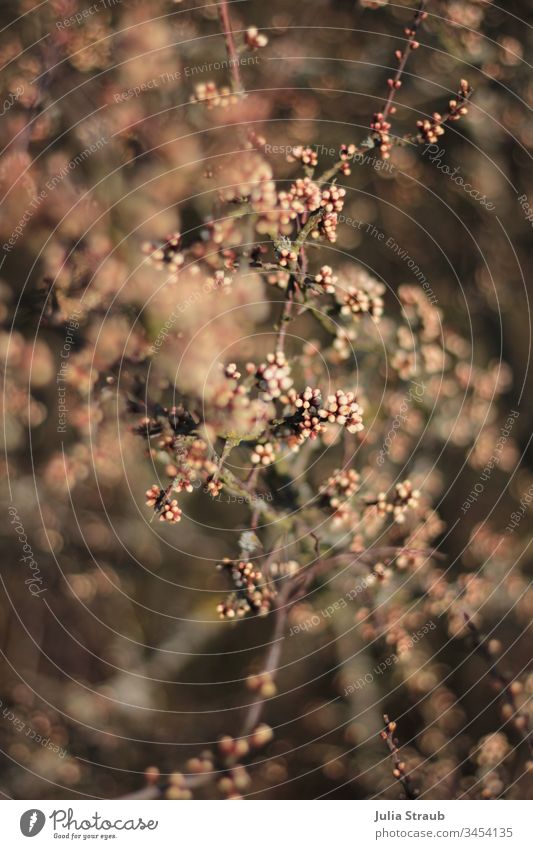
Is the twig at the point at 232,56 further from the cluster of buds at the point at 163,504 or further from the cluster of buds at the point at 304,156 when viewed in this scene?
the cluster of buds at the point at 163,504

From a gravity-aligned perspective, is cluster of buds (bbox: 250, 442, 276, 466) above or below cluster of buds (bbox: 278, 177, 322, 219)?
below

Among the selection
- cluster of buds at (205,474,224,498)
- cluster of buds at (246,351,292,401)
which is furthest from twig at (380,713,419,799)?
cluster of buds at (246,351,292,401)

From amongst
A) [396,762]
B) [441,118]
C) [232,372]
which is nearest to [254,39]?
[441,118]

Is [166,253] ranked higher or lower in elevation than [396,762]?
higher

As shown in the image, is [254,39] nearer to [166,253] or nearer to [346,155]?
[346,155]

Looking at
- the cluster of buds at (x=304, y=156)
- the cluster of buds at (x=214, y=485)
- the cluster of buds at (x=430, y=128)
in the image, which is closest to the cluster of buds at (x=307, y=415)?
the cluster of buds at (x=214, y=485)

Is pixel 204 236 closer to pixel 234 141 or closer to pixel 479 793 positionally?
pixel 234 141

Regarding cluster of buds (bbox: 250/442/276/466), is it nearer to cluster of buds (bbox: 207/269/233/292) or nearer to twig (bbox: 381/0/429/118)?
cluster of buds (bbox: 207/269/233/292)

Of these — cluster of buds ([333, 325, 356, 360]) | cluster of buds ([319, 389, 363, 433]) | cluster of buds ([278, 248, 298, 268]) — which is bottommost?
cluster of buds ([319, 389, 363, 433])
